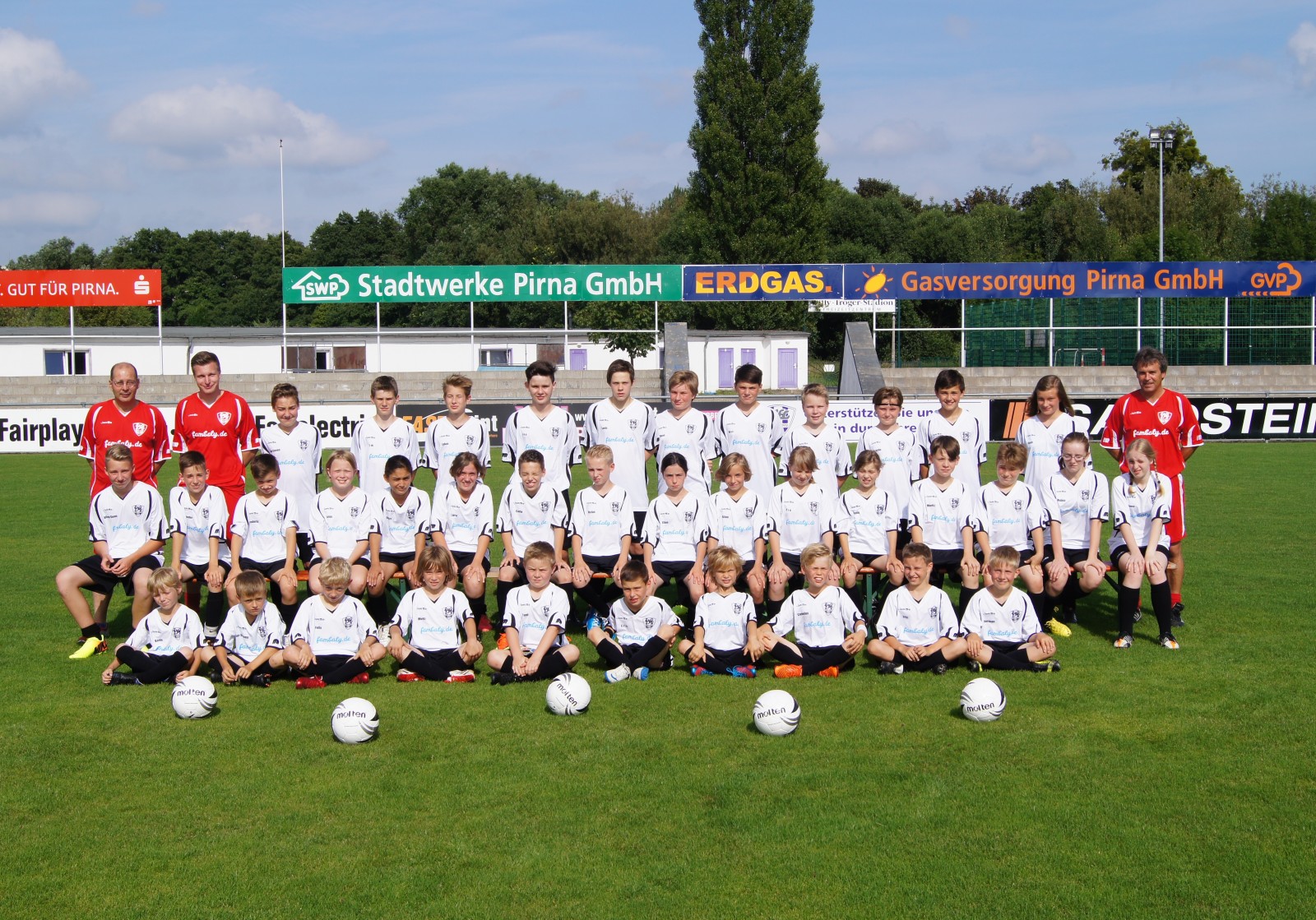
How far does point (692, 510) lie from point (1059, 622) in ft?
9.29

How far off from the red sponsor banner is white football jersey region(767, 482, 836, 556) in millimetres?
22948

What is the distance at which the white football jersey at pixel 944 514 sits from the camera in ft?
25.3

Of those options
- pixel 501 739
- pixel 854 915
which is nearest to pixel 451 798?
pixel 501 739

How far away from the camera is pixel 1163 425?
8.14 m

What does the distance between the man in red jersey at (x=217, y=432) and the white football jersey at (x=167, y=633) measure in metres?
1.65

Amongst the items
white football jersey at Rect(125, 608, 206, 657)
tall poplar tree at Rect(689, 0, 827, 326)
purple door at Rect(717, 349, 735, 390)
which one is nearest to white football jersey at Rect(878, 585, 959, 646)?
white football jersey at Rect(125, 608, 206, 657)

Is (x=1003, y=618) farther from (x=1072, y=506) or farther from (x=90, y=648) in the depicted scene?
(x=90, y=648)

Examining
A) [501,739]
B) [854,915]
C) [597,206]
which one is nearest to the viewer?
[854,915]

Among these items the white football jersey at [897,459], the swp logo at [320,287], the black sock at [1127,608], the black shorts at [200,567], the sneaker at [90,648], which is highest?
the swp logo at [320,287]

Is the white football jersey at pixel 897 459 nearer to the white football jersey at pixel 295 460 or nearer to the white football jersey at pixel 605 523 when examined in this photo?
the white football jersey at pixel 605 523

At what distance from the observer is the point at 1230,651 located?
700 centimetres

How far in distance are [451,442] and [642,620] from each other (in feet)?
7.91

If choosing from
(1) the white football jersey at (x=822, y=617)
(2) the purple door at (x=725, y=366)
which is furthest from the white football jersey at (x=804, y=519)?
(2) the purple door at (x=725, y=366)

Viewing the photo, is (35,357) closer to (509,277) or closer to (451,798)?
(509,277)
